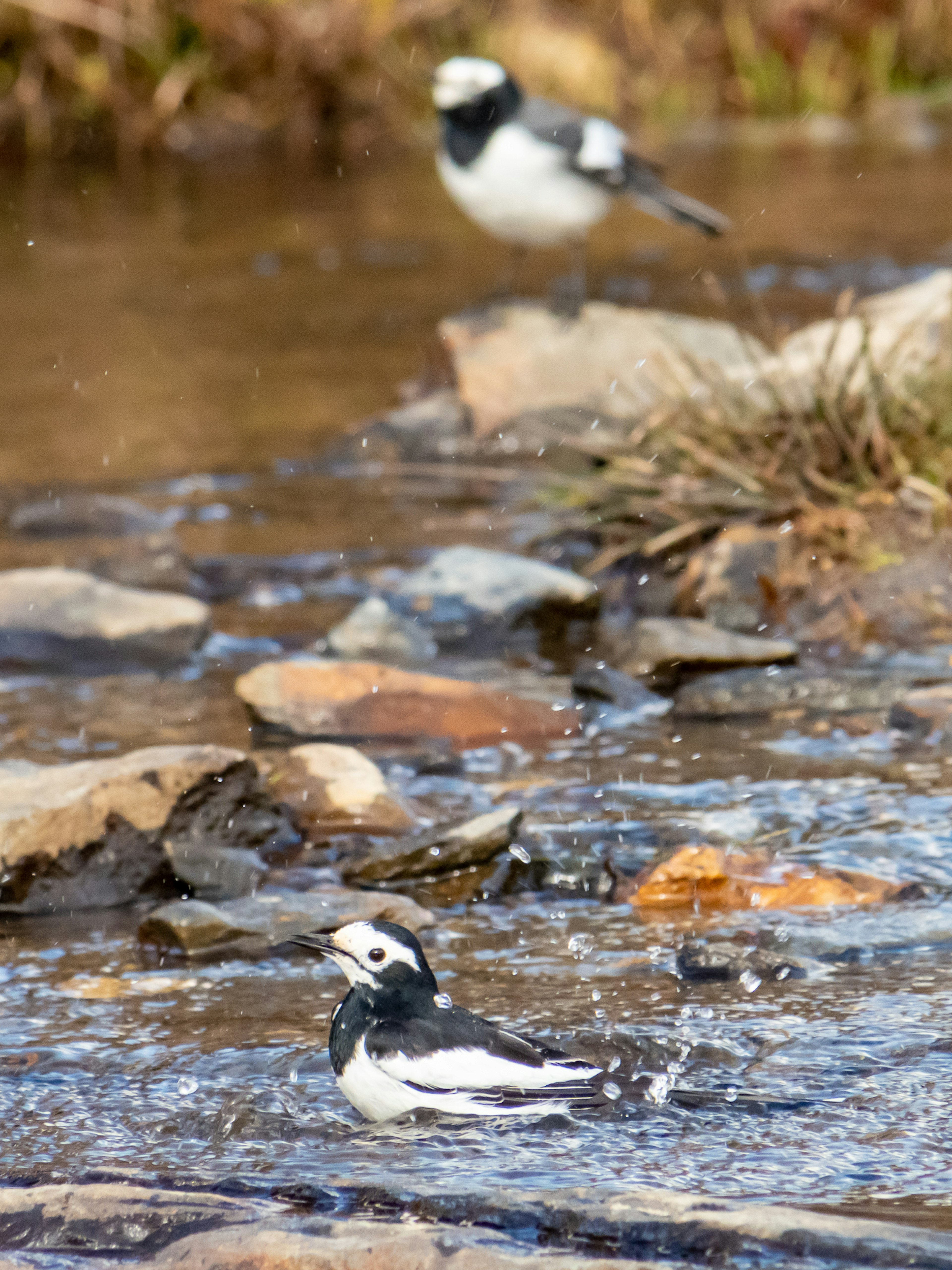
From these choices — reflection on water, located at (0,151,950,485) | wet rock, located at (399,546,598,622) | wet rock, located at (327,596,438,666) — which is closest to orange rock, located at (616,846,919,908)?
wet rock, located at (327,596,438,666)

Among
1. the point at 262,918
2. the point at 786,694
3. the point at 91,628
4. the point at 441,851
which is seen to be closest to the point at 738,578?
the point at 786,694

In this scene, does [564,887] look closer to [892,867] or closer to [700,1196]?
[892,867]

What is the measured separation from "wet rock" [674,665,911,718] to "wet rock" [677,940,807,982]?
1473 mm

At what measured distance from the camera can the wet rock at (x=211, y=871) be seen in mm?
3848

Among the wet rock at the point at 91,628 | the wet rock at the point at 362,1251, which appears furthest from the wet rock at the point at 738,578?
the wet rock at the point at 362,1251

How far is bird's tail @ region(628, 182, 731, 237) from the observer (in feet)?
27.5

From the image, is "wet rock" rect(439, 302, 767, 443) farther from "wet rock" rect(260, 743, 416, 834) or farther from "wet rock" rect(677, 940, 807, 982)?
"wet rock" rect(677, 940, 807, 982)

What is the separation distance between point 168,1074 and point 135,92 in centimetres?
1540

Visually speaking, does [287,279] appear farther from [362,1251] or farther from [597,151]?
[362,1251]

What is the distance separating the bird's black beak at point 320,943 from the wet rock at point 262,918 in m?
0.67

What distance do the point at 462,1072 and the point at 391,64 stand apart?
16.7 meters

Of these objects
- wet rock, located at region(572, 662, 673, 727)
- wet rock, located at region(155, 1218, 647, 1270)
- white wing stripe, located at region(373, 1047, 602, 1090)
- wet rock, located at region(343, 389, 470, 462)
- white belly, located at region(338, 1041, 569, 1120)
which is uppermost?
wet rock, located at region(155, 1218, 647, 1270)

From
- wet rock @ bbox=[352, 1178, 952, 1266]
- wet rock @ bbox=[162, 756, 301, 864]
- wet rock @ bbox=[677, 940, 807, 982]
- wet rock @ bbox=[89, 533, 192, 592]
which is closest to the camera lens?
wet rock @ bbox=[352, 1178, 952, 1266]

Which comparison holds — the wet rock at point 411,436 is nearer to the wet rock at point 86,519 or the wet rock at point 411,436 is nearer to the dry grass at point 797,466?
the wet rock at point 86,519
